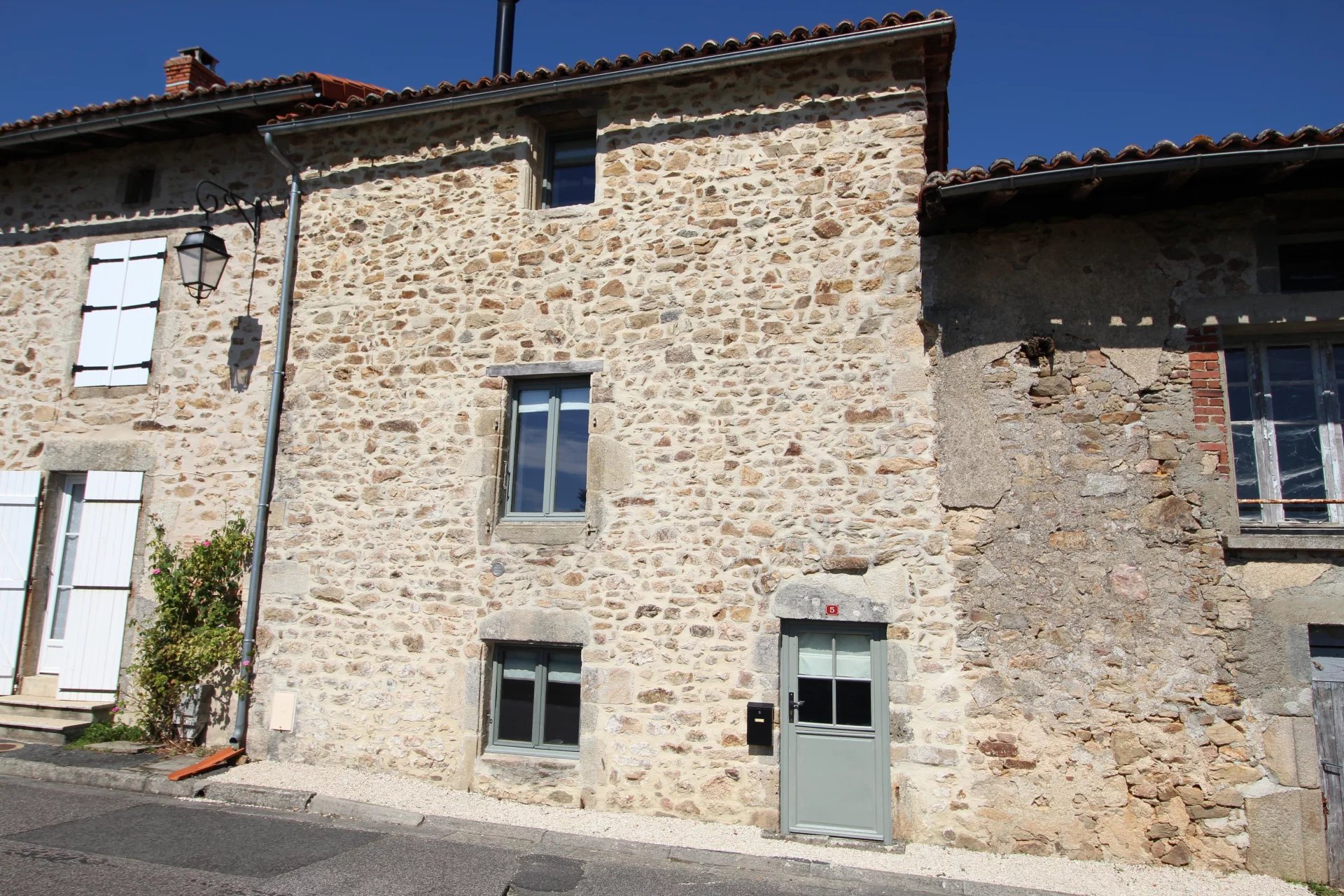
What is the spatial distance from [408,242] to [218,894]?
4.93 m

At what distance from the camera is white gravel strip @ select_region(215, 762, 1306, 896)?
15.5 feet

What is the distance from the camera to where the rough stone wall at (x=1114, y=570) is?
4.95 m

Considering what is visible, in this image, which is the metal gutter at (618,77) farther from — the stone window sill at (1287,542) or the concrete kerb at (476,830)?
the concrete kerb at (476,830)

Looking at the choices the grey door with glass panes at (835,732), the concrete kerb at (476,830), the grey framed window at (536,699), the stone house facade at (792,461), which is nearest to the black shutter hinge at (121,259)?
the stone house facade at (792,461)

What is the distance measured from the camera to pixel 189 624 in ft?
22.4

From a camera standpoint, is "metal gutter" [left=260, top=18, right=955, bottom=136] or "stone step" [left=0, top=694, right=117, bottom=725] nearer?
"metal gutter" [left=260, top=18, right=955, bottom=136]

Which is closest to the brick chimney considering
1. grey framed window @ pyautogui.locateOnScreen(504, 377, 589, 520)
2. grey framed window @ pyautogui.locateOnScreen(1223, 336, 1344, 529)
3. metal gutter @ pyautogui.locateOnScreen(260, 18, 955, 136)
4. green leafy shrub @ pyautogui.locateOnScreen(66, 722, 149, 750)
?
metal gutter @ pyautogui.locateOnScreen(260, 18, 955, 136)

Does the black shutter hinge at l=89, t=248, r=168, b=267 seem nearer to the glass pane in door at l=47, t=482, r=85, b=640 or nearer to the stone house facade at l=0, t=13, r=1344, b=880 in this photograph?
the stone house facade at l=0, t=13, r=1344, b=880

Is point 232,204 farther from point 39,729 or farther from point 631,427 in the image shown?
point 39,729

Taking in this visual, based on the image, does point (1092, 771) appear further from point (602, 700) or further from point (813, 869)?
point (602, 700)

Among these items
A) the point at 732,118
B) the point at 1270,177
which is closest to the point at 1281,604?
the point at 1270,177

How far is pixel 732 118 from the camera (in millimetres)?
6457

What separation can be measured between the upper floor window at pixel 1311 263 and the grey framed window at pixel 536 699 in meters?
5.54

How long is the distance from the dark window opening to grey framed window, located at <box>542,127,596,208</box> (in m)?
4.10
